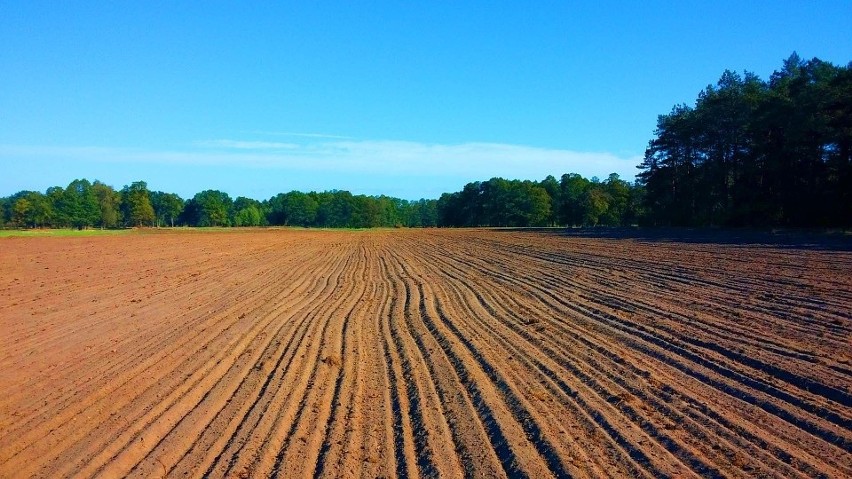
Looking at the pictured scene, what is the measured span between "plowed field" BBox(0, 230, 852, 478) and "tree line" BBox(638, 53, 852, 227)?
25943 mm

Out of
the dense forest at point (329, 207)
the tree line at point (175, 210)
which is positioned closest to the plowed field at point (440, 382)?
the dense forest at point (329, 207)

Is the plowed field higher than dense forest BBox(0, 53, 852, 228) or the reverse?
the reverse

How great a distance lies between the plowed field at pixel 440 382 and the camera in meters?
5.09

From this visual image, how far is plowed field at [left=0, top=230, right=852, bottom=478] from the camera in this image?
5.09m

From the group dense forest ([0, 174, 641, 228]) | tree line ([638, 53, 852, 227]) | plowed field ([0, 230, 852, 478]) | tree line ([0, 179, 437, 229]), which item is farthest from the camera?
tree line ([0, 179, 437, 229])

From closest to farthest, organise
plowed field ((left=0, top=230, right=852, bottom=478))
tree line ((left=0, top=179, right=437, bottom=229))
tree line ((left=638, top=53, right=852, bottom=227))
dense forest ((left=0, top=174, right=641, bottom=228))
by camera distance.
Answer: plowed field ((left=0, top=230, right=852, bottom=478)) < tree line ((left=638, top=53, right=852, bottom=227)) < dense forest ((left=0, top=174, right=641, bottom=228)) < tree line ((left=0, top=179, right=437, bottom=229))

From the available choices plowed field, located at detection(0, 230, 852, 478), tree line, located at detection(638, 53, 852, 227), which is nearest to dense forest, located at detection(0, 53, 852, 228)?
tree line, located at detection(638, 53, 852, 227)

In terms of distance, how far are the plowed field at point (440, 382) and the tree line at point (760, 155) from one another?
1021 inches

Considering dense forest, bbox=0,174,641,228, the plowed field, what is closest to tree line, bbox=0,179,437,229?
dense forest, bbox=0,174,641,228

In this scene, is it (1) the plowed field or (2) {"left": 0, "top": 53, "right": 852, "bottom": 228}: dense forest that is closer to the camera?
(1) the plowed field

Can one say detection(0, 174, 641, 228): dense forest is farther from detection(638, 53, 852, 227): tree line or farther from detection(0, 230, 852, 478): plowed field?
detection(0, 230, 852, 478): plowed field

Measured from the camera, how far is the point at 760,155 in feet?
141

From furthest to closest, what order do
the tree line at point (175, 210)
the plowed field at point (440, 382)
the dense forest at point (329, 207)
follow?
the tree line at point (175, 210)
the dense forest at point (329, 207)
the plowed field at point (440, 382)

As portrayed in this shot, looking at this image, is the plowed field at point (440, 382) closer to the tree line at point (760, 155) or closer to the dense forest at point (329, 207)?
the tree line at point (760, 155)
